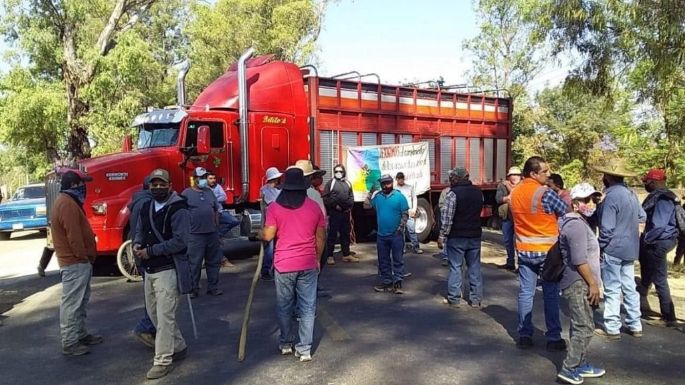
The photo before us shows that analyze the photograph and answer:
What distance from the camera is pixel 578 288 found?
4953 millimetres

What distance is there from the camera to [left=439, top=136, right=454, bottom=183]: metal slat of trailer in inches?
562

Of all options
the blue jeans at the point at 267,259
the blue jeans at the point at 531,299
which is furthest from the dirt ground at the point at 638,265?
the blue jeans at the point at 267,259

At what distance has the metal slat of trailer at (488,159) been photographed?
15.5 metres

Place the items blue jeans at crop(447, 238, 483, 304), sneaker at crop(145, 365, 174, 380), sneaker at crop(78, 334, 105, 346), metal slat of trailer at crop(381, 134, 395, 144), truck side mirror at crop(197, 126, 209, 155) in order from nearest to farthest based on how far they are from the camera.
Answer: sneaker at crop(145, 365, 174, 380) → sneaker at crop(78, 334, 105, 346) → blue jeans at crop(447, 238, 483, 304) → truck side mirror at crop(197, 126, 209, 155) → metal slat of trailer at crop(381, 134, 395, 144)

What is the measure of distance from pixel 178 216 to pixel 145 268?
528mm

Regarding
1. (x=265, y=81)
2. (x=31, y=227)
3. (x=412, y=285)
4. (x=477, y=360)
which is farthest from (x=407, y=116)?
(x=31, y=227)

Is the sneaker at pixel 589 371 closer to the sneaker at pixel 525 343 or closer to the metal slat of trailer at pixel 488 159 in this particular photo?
A: the sneaker at pixel 525 343

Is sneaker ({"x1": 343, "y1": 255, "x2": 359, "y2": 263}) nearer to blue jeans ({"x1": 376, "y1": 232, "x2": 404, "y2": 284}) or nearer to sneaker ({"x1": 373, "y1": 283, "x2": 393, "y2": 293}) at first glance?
blue jeans ({"x1": 376, "y1": 232, "x2": 404, "y2": 284})

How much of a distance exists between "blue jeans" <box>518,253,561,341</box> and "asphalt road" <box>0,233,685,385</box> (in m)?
0.20

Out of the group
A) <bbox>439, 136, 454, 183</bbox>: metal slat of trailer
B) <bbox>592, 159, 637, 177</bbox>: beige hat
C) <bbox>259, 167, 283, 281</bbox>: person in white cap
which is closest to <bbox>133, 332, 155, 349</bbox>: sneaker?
<bbox>259, 167, 283, 281</bbox>: person in white cap

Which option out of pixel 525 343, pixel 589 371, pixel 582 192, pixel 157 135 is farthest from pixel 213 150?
pixel 589 371

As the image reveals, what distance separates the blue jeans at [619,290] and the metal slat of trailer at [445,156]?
7938mm

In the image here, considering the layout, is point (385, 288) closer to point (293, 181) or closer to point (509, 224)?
point (509, 224)

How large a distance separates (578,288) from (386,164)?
8.24 meters
